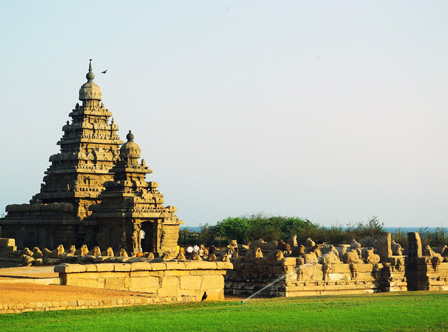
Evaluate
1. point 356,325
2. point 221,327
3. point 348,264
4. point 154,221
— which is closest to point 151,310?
point 221,327

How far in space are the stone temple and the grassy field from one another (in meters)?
27.8

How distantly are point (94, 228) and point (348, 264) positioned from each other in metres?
23.4

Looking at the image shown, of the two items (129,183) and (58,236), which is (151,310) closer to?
(129,183)

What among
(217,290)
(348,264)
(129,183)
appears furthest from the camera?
(129,183)

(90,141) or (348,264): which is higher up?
(90,141)

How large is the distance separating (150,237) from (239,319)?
1368 inches

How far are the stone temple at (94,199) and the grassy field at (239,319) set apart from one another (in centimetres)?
2779

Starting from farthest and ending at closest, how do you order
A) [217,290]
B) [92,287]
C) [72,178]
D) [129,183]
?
[72,178]
[129,183]
[217,290]
[92,287]

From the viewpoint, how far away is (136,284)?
1902 cm

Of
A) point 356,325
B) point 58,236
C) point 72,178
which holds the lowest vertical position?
point 356,325

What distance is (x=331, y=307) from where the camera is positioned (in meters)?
16.6

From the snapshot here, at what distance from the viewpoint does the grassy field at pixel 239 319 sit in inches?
516

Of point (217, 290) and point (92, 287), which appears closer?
point (92, 287)

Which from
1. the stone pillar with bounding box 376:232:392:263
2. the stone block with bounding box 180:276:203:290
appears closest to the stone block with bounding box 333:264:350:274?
the stone pillar with bounding box 376:232:392:263
